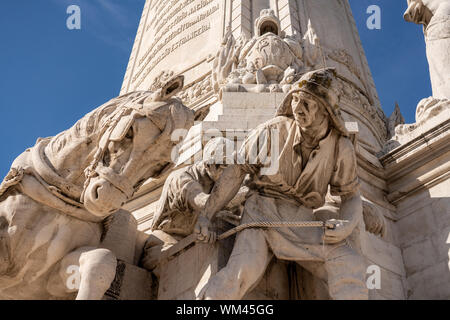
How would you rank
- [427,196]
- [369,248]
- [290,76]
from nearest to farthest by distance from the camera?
[369,248] < [427,196] < [290,76]

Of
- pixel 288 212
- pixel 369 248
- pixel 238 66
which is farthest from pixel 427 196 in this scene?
pixel 238 66

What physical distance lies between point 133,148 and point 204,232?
78 cm

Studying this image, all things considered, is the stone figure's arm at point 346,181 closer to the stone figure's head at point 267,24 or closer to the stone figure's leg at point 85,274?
A: the stone figure's leg at point 85,274

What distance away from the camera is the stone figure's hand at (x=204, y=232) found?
346 cm

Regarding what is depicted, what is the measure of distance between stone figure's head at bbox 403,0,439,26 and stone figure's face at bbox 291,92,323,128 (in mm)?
5037

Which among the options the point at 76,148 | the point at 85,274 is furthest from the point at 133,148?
the point at 85,274

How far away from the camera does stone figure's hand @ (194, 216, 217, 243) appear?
3.46 m

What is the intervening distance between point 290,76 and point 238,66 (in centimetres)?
102

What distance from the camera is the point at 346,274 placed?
330 cm

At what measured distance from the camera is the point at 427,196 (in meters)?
5.35

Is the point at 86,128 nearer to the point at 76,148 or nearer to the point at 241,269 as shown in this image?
the point at 76,148

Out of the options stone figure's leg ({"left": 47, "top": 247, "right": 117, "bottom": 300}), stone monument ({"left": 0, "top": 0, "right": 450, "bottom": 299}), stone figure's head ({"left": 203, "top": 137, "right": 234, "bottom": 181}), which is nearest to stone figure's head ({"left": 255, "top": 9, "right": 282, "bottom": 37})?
stone monument ({"left": 0, "top": 0, "right": 450, "bottom": 299})

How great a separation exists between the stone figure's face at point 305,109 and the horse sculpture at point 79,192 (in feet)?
2.63
